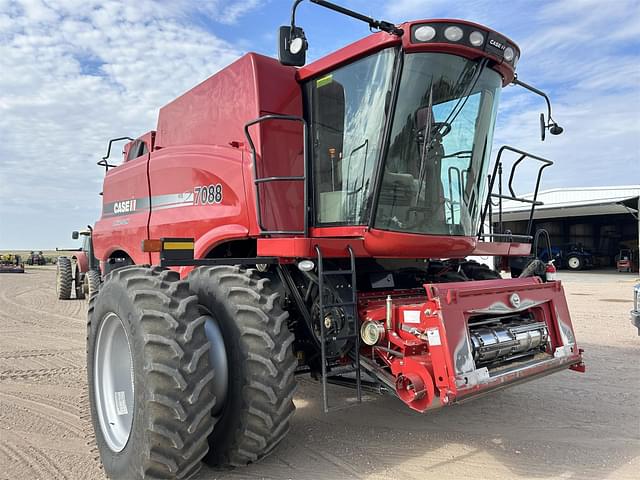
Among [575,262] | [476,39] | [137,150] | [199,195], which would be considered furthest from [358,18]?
[575,262]

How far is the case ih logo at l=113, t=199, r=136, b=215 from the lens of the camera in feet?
20.2

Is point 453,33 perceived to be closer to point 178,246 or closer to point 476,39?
point 476,39

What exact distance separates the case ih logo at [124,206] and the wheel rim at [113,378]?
2548mm

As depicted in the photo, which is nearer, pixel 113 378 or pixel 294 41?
pixel 294 41

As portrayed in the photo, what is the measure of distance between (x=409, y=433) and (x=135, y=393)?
2.17 metres

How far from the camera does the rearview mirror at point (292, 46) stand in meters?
3.37

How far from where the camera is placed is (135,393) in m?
3.21

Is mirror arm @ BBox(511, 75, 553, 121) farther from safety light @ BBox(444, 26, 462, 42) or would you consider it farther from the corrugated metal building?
the corrugated metal building

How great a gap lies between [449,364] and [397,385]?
417mm

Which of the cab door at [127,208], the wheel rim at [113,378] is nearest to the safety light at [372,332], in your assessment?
the wheel rim at [113,378]

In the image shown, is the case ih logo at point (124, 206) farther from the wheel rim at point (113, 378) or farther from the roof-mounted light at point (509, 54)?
the roof-mounted light at point (509, 54)

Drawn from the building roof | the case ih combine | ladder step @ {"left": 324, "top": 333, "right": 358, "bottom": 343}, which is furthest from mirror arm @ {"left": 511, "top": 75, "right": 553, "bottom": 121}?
the building roof

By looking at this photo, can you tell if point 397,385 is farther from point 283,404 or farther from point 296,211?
point 296,211

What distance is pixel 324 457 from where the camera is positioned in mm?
3713
